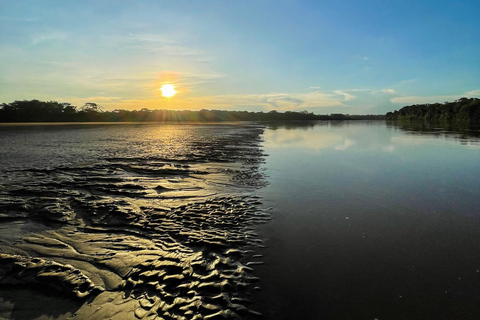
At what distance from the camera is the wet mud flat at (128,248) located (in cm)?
381

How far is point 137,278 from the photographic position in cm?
439

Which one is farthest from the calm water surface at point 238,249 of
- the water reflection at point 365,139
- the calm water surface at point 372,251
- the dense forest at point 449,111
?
the dense forest at point 449,111

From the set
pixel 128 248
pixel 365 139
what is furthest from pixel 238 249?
pixel 365 139

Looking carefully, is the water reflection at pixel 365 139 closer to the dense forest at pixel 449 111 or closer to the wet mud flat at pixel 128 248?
the wet mud flat at pixel 128 248

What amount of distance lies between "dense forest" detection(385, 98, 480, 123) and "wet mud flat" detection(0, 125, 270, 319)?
406ft

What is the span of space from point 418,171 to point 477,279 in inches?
411

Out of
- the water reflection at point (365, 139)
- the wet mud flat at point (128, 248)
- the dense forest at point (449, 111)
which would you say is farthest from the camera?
the dense forest at point (449, 111)

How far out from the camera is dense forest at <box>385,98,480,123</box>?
11025cm

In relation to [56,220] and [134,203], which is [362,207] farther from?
[56,220]

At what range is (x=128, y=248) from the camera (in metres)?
5.39

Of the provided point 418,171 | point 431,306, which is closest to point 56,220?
point 431,306

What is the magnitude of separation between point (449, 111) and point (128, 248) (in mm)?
160888

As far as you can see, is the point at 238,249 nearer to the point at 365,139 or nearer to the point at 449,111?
the point at 365,139

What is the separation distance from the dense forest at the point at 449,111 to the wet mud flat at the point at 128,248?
123853 mm
